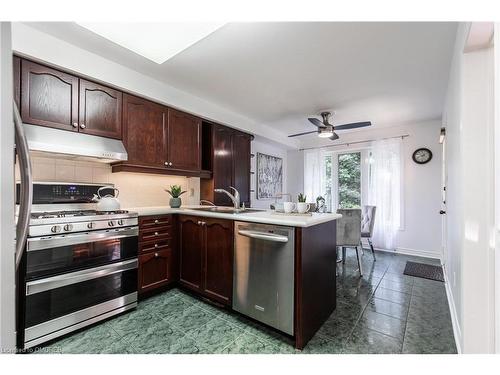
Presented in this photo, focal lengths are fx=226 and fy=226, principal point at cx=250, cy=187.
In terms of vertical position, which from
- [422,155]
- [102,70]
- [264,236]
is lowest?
[264,236]

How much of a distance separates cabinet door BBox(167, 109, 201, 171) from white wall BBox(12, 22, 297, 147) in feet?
0.42

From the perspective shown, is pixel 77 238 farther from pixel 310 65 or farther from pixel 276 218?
pixel 310 65

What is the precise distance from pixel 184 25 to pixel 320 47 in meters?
1.12

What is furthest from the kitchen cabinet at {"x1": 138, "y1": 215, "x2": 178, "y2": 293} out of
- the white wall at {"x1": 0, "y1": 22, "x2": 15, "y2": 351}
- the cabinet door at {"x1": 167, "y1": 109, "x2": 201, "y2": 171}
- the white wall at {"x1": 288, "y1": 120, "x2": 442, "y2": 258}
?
the white wall at {"x1": 288, "y1": 120, "x2": 442, "y2": 258}

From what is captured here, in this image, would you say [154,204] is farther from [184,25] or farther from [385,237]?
[385,237]

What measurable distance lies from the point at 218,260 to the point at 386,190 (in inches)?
140

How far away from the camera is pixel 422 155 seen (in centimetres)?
391

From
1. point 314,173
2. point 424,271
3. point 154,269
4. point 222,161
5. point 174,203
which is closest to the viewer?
point 154,269

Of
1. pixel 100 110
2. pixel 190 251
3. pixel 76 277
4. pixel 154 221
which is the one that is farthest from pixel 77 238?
pixel 100 110

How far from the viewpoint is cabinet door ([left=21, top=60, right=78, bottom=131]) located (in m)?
1.79

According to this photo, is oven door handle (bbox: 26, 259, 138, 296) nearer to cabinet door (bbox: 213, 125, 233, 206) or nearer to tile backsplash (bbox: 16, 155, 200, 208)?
tile backsplash (bbox: 16, 155, 200, 208)

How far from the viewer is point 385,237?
4121 mm

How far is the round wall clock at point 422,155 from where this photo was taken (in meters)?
3.85
